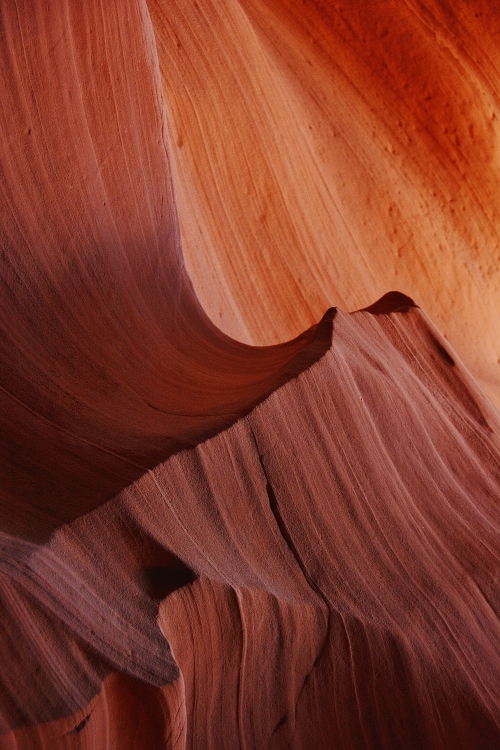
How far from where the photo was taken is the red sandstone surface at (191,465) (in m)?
1.36

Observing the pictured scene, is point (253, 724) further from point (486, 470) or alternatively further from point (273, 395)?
point (486, 470)

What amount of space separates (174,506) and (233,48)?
3.24 meters

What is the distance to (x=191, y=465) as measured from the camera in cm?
163

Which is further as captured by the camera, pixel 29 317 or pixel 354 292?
pixel 354 292

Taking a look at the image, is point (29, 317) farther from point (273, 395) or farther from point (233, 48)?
point (233, 48)

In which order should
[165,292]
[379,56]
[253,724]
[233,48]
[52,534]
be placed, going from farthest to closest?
[379,56] < [233,48] < [165,292] < [253,724] < [52,534]

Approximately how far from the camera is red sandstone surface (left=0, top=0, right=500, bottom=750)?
4.47 feet

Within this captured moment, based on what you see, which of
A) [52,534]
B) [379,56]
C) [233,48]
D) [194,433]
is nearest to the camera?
[52,534]

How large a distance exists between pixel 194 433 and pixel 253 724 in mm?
619

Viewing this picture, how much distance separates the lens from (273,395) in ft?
6.03

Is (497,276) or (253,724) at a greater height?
(497,276)

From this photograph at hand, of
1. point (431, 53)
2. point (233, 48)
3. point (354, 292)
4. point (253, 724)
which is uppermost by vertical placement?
point (233, 48)

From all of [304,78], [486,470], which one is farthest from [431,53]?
[486,470]

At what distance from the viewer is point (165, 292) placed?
2.79 m
